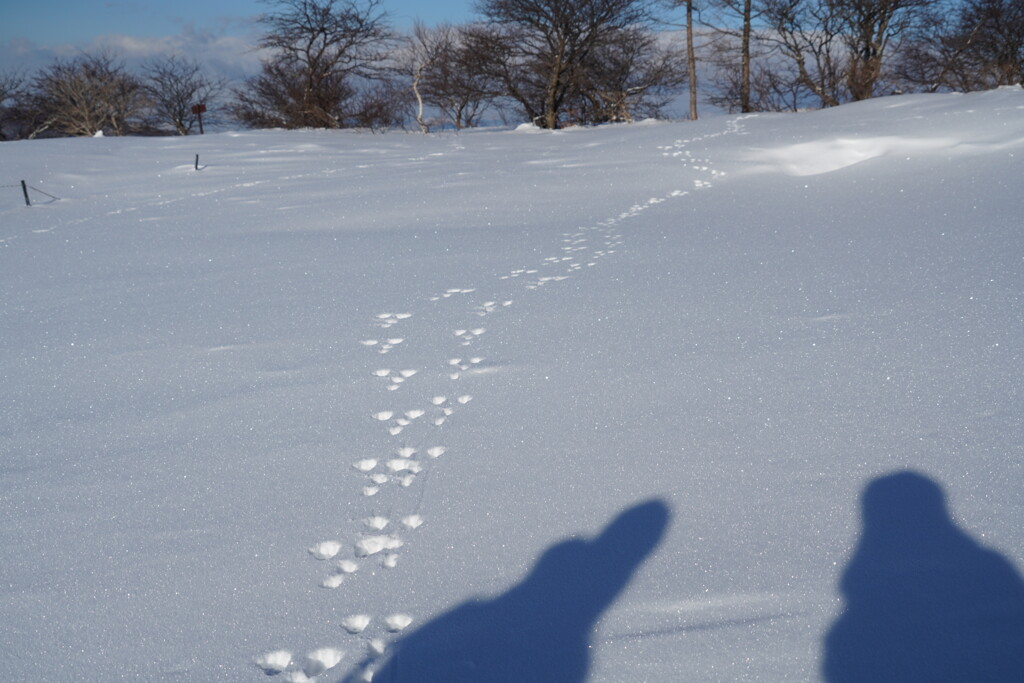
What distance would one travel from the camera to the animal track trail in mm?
1727

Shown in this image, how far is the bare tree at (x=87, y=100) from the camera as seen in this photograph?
68.9 feet

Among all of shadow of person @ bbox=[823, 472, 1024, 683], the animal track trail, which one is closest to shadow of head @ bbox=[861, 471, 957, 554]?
shadow of person @ bbox=[823, 472, 1024, 683]

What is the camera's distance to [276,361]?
3.49 metres

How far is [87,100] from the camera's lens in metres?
21.2

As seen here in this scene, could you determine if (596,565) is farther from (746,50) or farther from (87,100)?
(87,100)

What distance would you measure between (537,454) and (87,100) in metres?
24.6

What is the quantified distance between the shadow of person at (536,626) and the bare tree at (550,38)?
17.8 metres

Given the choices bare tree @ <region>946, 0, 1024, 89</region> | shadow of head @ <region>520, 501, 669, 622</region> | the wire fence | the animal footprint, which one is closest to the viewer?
the animal footprint

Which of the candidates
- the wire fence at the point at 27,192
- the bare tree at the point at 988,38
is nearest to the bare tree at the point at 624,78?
the bare tree at the point at 988,38

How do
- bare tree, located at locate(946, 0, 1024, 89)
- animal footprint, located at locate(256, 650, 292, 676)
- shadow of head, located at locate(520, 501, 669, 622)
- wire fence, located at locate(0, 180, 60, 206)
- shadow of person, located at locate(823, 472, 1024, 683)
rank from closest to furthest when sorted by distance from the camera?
shadow of person, located at locate(823, 472, 1024, 683) → animal footprint, located at locate(256, 650, 292, 676) → shadow of head, located at locate(520, 501, 669, 622) → wire fence, located at locate(0, 180, 60, 206) → bare tree, located at locate(946, 0, 1024, 89)

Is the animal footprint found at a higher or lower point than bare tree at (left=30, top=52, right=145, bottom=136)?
lower

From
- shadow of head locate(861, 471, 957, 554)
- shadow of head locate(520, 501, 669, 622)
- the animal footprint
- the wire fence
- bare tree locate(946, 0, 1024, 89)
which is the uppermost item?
bare tree locate(946, 0, 1024, 89)

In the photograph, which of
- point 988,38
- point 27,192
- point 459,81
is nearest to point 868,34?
point 988,38

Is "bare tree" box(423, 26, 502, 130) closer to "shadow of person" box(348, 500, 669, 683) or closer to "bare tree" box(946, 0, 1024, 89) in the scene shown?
"bare tree" box(946, 0, 1024, 89)
